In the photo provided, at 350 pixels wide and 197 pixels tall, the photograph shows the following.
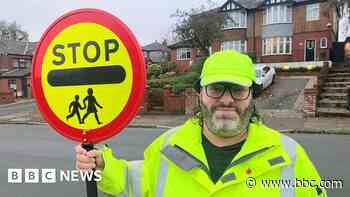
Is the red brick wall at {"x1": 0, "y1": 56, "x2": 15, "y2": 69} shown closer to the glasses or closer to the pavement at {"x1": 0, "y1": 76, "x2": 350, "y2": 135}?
the pavement at {"x1": 0, "y1": 76, "x2": 350, "y2": 135}

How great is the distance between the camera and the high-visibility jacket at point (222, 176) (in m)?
1.73

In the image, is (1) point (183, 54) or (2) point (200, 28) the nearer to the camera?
(2) point (200, 28)

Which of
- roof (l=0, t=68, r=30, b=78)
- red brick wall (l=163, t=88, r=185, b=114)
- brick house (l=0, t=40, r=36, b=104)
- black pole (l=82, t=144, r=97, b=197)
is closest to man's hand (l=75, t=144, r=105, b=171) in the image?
black pole (l=82, t=144, r=97, b=197)

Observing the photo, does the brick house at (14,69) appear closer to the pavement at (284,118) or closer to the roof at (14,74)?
the roof at (14,74)

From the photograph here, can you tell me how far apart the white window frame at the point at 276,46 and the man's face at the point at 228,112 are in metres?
31.9

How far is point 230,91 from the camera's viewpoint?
6.15 ft

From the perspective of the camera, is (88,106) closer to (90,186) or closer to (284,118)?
(90,186)

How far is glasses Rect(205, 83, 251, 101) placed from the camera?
1871mm

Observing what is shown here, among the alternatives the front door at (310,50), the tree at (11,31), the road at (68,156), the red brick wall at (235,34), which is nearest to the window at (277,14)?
the red brick wall at (235,34)

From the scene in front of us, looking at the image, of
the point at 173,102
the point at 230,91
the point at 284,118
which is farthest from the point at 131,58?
the point at 173,102

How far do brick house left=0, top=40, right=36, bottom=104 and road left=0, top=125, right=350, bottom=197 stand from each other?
27069 millimetres

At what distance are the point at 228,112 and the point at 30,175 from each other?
625 cm

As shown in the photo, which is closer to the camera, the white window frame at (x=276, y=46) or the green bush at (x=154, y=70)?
the green bush at (x=154, y=70)

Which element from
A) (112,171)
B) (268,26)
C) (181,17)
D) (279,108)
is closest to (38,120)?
(279,108)
